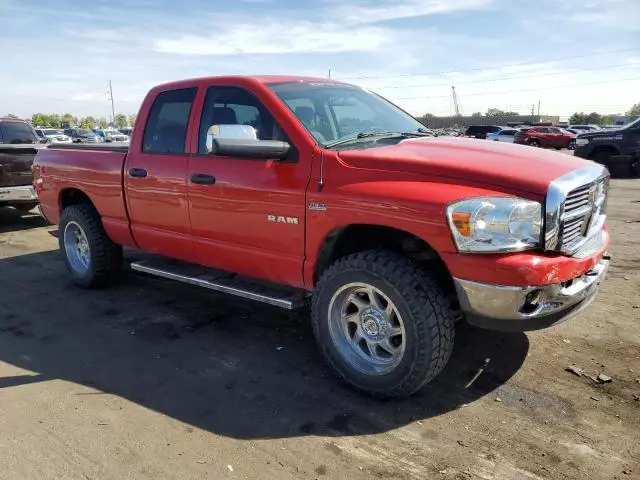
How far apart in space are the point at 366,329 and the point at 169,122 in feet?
8.60

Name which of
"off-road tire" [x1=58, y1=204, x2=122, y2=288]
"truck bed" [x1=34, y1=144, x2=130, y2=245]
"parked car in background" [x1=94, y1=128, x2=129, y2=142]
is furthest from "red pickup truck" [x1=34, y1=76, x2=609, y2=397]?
"parked car in background" [x1=94, y1=128, x2=129, y2=142]

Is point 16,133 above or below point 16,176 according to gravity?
above

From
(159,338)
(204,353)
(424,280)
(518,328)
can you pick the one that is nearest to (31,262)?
(159,338)

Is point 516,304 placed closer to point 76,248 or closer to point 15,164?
point 76,248

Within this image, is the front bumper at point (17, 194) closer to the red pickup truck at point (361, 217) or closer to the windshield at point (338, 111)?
the red pickup truck at point (361, 217)

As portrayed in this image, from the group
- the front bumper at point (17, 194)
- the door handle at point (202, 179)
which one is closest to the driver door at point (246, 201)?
the door handle at point (202, 179)

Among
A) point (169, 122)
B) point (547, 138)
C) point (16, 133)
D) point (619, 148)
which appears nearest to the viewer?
point (169, 122)

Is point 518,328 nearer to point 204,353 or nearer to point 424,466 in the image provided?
point 424,466

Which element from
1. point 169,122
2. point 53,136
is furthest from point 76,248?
point 53,136

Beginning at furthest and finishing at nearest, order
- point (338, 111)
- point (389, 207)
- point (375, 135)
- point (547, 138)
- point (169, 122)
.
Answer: point (547, 138) → point (169, 122) → point (338, 111) → point (375, 135) → point (389, 207)

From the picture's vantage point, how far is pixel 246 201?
395 cm

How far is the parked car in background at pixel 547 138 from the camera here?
34.0m

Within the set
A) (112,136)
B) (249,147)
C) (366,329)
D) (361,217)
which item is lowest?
(366,329)

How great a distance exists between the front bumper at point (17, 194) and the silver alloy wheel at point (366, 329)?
7.07m
